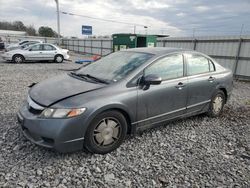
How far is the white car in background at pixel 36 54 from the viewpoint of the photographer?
14297 millimetres

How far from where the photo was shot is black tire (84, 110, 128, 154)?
2.91 metres

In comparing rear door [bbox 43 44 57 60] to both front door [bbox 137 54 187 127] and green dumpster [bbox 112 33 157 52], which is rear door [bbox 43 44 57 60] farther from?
front door [bbox 137 54 187 127]

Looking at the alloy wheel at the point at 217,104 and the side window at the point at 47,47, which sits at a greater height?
the side window at the point at 47,47

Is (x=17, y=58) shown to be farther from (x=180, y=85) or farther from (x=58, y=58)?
(x=180, y=85)

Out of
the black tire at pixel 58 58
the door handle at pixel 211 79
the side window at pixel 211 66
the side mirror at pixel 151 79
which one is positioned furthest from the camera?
the black tire at pixel 58 58

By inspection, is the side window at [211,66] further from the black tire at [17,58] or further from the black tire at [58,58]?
the black tire at [17,58]

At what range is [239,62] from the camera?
33.0 ft

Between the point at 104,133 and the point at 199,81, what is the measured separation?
219 cm

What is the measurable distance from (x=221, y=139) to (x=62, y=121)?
2.73 meters

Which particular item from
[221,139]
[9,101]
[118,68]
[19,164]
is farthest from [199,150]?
[9,101]

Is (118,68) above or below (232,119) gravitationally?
above

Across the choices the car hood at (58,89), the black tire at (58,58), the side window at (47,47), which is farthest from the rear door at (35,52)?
the car hood at (58,89)

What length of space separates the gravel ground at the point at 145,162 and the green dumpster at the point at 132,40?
25.6 ft

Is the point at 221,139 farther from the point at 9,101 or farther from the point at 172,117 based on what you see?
the point at 9,101
